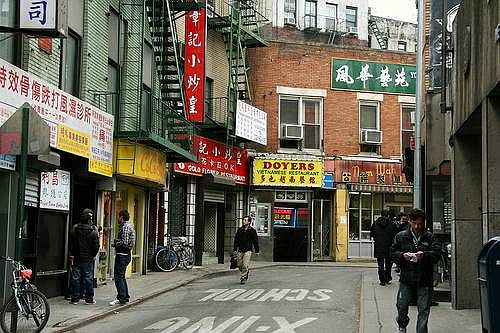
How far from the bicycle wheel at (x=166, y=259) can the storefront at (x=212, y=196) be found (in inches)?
91.0

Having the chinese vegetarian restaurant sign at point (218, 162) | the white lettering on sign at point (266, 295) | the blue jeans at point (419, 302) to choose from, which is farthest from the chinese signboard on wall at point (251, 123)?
the blue jeans at point (419, 302)

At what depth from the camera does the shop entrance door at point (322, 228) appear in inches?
1227

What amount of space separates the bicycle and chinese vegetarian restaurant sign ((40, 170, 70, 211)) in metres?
3.85

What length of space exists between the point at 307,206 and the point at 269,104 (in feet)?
14.6

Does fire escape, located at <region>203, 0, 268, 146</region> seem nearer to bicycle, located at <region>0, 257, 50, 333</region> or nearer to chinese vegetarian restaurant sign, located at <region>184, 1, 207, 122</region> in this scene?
chinese vegetarian restaurant sign, located at <region>184, 1, 207, 122</region>

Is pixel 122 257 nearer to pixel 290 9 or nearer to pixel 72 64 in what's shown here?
pixel 72 64

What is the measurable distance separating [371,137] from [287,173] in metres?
3.93

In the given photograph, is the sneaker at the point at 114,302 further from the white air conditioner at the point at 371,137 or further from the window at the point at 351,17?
Answer: the window at the point at 351,17

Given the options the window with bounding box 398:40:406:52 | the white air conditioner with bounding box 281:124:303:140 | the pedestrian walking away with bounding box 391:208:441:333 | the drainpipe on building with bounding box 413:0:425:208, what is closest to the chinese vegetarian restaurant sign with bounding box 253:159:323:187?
the white air conditioner with bounding box 281:124:303:140

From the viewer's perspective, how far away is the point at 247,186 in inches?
1172

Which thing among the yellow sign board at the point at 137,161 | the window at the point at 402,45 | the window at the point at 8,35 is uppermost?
the window at the point at 402,45

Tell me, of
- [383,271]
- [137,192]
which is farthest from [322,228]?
[383,271]

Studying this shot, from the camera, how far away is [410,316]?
41.7 ft

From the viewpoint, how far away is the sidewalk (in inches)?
438
